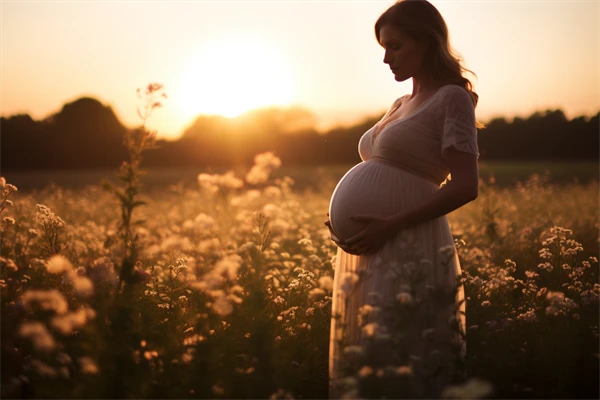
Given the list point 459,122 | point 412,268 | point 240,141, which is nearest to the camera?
point 412,268

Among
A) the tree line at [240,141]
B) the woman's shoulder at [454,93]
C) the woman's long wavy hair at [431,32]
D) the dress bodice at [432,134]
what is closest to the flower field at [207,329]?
the dress bodice at [432,134]

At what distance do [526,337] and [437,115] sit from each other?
1793mm

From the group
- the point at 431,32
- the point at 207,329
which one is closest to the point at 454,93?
the point at 431,32

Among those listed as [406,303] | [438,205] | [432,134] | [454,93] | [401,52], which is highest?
[401,52]

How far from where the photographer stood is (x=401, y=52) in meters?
3.03

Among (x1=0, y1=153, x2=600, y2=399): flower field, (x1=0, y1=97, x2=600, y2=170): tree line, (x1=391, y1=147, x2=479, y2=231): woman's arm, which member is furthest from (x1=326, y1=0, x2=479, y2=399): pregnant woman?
(x1=0, y1=97, x2=600, y2=170): tree line

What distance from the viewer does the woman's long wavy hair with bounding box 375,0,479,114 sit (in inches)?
A: 118

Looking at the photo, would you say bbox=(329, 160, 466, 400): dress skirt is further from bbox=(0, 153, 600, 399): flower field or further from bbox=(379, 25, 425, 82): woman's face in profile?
bbox=(379, 25, 425, 82): woman's face in profile

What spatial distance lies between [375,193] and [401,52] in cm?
72

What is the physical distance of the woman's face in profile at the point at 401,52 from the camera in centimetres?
302

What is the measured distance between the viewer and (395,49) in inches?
120

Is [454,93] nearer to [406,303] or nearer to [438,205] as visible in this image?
[438,205]

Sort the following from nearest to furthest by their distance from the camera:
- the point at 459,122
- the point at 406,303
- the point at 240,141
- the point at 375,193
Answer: the point at 406,303
the point at 459,122
the point at 375,193
the point at 240,141

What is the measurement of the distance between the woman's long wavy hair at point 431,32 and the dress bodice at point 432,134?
0.14 meters
